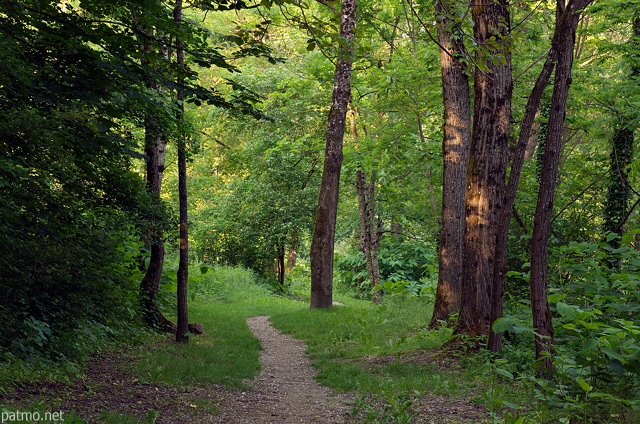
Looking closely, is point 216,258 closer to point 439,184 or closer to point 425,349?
point 439,184

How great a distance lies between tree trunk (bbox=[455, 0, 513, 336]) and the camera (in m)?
7.42

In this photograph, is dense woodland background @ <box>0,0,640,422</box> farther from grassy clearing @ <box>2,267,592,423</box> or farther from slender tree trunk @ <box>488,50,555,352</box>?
grassy clearing @ <box>2,267,592,423</box>

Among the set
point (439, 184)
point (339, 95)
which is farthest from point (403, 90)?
point (439, 184)

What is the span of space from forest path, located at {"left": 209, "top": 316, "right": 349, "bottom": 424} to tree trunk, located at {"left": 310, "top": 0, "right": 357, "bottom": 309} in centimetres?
469

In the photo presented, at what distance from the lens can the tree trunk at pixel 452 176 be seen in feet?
32.0

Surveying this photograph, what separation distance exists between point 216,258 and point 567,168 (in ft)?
60.5

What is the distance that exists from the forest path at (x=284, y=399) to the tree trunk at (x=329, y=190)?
4688 millimetres

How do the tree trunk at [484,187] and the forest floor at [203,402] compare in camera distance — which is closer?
the forest floor at [203,402]

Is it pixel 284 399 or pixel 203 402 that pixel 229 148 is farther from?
pixel 203 402

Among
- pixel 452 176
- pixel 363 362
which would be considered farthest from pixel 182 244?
pixel 452 176

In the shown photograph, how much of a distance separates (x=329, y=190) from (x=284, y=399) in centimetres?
815

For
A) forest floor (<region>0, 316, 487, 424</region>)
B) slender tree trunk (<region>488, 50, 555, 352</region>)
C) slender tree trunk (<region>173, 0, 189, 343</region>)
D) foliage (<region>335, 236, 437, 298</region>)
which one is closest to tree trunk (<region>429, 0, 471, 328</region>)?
slender tree trunk (<region>488, 50, 555, 352</region>)

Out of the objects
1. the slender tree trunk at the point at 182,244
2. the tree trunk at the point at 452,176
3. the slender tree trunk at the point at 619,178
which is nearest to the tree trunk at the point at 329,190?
the tree trunk at the point at 452,176

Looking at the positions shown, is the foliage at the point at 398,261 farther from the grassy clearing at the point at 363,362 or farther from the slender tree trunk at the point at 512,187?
the slender tree trunk at the point at 512,187
